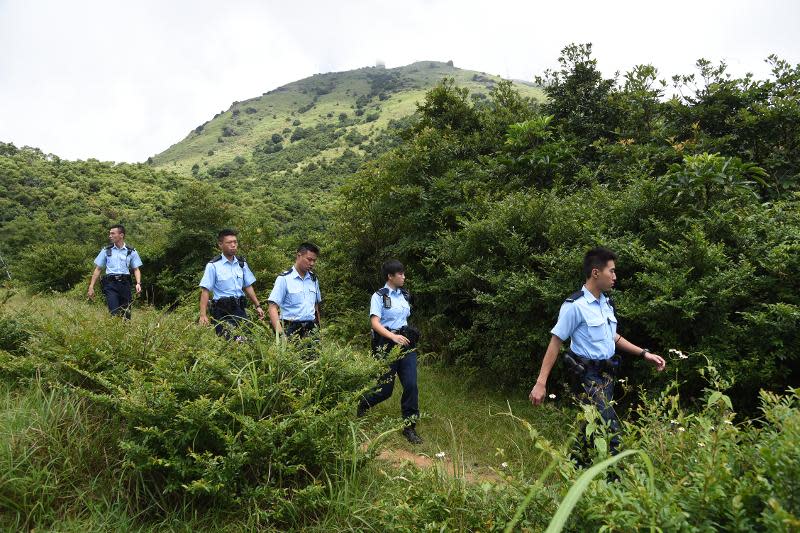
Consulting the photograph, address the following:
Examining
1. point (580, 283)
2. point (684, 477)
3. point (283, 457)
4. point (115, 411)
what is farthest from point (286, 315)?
point (684, 477)

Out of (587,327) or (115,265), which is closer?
(587,327)

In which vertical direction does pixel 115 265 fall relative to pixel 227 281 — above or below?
above

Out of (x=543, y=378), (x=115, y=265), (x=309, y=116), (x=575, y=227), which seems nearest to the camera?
(x=543, y=378)

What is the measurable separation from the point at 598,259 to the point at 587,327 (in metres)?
0.53

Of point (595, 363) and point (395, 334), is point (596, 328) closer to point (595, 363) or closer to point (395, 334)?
point (595, 363)

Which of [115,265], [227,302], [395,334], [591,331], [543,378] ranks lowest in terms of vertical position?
[543,378]

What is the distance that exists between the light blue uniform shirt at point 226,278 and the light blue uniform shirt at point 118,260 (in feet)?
9.53

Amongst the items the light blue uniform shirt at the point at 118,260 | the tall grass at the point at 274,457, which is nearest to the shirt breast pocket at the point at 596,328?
the tall grass at the point at 274,457

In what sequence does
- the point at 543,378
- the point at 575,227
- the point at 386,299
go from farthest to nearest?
the point at 575,227 < the point at 386,299 < the point at 543,378

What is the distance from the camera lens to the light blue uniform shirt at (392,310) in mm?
4684

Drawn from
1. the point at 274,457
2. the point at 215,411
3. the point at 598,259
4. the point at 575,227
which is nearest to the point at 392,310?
the point at 598,259

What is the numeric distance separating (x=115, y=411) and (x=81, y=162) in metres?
55.8

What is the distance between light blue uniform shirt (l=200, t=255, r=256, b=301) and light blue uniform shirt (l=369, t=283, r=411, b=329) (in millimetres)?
2147

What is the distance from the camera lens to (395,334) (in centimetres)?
446
